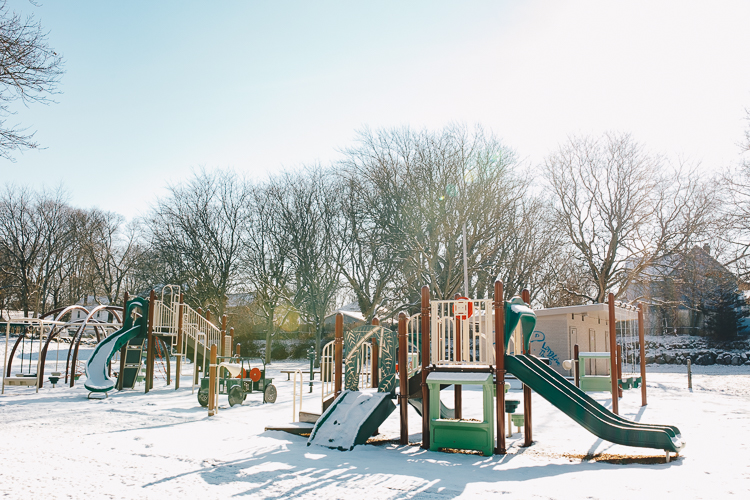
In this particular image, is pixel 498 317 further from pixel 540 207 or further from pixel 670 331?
pixel 670 331

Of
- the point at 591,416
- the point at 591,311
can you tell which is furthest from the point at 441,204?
the point at 591,416

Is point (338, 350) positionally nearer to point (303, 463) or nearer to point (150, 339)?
point (303, 463)

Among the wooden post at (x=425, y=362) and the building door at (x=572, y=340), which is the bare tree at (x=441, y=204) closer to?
the building door at (x=572, y=340)

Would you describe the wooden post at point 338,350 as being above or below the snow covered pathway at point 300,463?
above

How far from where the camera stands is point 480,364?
8.73 m

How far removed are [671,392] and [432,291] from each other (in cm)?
1419

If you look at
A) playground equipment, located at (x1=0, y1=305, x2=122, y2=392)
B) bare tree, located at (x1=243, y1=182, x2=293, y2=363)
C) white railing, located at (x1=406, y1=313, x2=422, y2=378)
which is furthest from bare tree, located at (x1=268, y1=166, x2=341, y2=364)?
white railing, located at (x1=406, y1=313, x2=422, y2=378)

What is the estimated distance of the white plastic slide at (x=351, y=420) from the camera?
8.57 m

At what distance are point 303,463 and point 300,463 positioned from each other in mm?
44

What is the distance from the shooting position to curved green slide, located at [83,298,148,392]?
15.3 metres

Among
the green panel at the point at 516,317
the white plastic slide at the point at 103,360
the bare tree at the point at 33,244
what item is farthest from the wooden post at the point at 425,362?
the bare tree at the point at 33,244

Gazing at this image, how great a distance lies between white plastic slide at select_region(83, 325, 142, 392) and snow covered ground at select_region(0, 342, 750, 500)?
8.64ft

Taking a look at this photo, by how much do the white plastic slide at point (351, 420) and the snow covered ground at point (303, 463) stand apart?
0.71ft

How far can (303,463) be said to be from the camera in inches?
291
